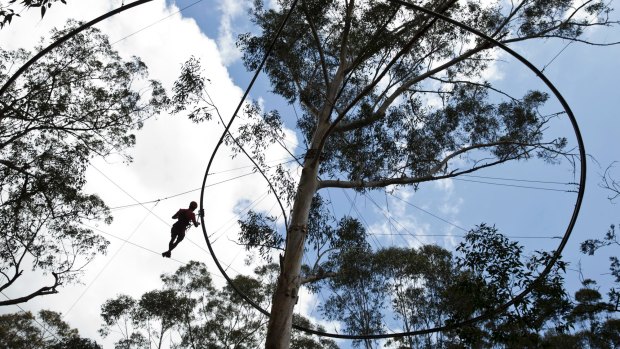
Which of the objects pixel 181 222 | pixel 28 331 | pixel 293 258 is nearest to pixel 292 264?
pixel 293 258

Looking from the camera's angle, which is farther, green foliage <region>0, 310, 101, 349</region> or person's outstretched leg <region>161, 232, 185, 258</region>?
green foliage <region>0, 310, 101, 349</region>

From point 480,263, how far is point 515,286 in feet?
1.90

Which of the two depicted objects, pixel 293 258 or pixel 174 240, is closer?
pixel 293 258

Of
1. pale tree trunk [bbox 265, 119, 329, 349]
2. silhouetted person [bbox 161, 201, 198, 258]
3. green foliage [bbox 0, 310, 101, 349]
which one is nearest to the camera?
pale tree trunk [bbox 265, 119, 329, 349]

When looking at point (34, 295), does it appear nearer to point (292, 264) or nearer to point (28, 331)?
point (292, 264)

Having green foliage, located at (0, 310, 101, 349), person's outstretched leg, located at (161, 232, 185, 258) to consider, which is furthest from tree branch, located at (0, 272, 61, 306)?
green foliage, located at (0, 310, 101, 349)

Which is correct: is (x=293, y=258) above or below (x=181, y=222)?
below

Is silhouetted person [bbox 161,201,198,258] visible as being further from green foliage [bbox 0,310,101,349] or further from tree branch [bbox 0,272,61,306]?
green foliage [bbox 0,310,101,349]

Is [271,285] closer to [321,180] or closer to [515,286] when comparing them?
[321,180]

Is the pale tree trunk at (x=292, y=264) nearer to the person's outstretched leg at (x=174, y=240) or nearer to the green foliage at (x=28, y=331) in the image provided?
the person's outstretched leg at (x=174, y=240)

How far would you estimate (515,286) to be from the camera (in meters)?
6.23

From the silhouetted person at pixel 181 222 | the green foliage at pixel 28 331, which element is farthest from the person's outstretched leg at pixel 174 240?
the green foliage at pixel 28 331

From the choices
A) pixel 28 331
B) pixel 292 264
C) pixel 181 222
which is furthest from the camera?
pixel 28 331

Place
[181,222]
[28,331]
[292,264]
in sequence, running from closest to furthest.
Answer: [292,264]
[181,222]
[28,331]
